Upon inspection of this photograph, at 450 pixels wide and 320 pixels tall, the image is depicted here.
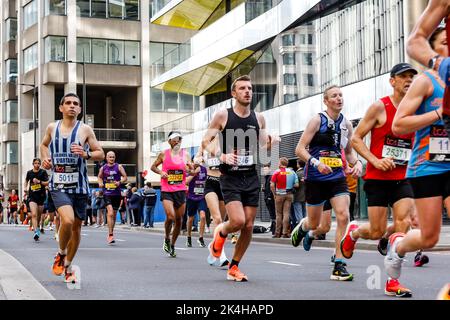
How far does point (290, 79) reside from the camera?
33.0 m

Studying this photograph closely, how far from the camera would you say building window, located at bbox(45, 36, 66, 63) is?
62.9 m

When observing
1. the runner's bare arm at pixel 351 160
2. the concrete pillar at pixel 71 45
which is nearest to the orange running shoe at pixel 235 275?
the runner's bare arm at pixel 351 160

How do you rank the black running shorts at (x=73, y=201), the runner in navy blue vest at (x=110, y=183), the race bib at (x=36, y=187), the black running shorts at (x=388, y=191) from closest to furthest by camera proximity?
the black running shorts at (x=388, y=191), the black running shorts at (x=73, y=201), the runner in navy blue vest at (x=110, y=183), the race bib at (x=36, y=187)

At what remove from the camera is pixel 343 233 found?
948 centimetres

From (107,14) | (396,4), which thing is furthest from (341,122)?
(107,14)

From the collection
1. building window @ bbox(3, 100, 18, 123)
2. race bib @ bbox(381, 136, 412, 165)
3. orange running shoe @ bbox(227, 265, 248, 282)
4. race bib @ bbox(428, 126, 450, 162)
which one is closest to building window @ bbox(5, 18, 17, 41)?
building window @ bbox(3, 100, 18, 123)

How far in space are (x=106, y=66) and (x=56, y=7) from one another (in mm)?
5393

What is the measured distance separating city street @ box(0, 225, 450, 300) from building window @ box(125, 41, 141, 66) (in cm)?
5067

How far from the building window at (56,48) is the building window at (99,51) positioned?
211cm

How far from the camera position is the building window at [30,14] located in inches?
2608

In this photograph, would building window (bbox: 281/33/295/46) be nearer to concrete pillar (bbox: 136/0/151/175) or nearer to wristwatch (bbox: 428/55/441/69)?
wristwatch (bbox: 428/55/441/69)

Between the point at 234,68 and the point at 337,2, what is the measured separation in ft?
44.2

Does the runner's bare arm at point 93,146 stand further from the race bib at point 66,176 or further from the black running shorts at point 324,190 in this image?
the black running shorts at point 324,190
